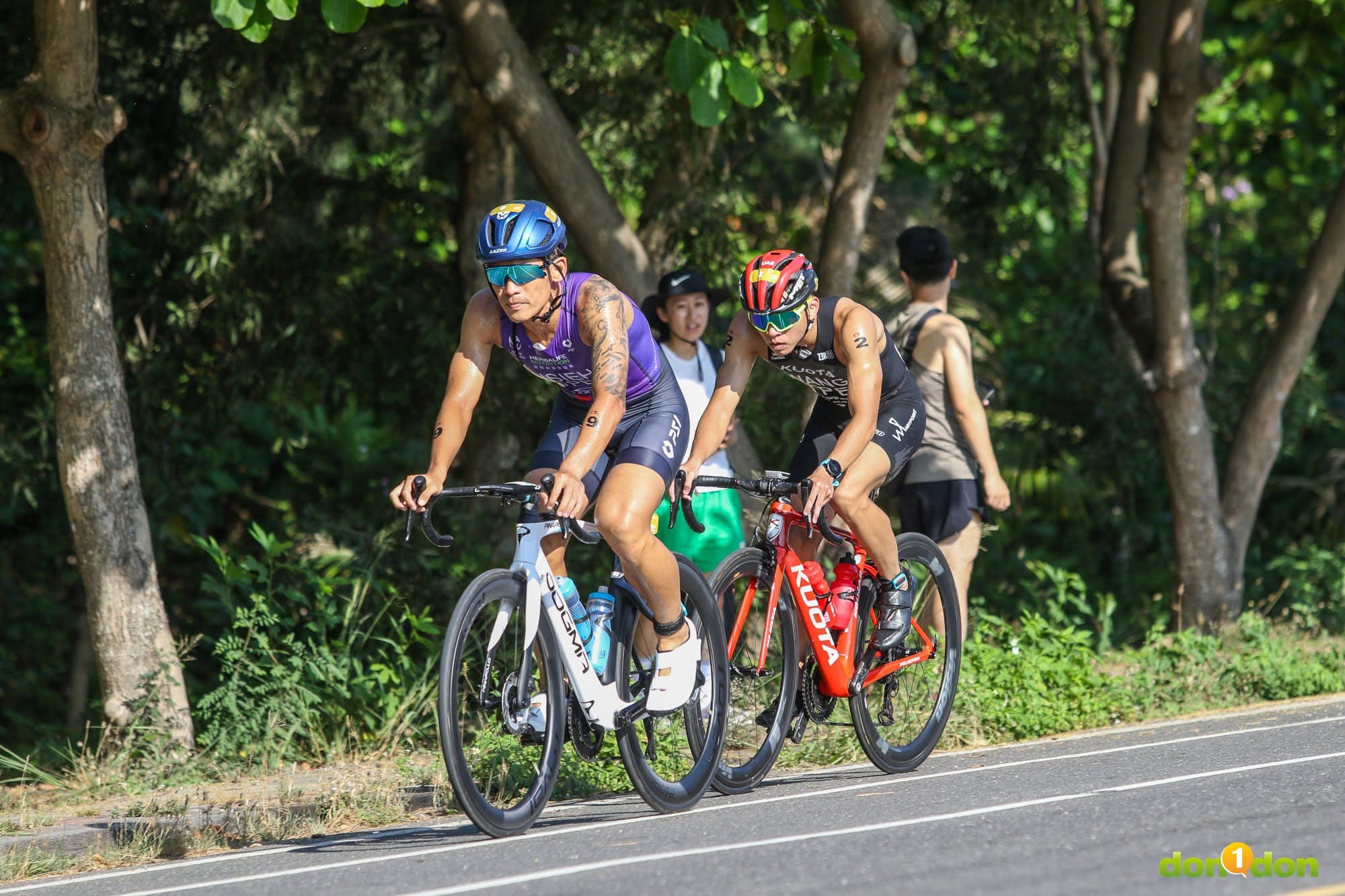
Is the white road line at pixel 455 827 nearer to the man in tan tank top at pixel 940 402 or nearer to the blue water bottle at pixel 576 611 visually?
the blue water bottle at pixel 576 611

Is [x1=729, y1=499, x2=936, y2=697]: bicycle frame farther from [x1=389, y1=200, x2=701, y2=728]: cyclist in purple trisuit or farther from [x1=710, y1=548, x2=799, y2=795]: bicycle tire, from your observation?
[x1=389, y1=200, x2=701, y2=728]: cyclist in purple trisuit

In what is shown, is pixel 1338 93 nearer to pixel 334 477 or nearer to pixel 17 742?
pixel 334 477

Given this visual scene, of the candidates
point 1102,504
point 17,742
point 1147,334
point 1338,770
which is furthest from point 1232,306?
point 17,742

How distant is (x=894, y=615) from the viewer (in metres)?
6.29

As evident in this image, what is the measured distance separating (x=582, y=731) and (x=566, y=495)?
99 centimetres

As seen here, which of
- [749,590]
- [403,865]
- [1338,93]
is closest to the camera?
[403,865]

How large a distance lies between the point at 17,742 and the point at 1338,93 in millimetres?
10898

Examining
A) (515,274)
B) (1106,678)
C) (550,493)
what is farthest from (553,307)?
(1106,678)

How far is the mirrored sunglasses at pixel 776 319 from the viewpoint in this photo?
589 cm

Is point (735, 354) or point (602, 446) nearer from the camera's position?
point (602, 446)

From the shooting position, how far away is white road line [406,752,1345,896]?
4.57 meters

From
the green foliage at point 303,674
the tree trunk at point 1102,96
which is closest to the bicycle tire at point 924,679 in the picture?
the green foliage at point 303,674

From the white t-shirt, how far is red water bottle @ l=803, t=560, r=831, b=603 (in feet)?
3.40

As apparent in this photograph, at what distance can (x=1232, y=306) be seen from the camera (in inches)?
612
